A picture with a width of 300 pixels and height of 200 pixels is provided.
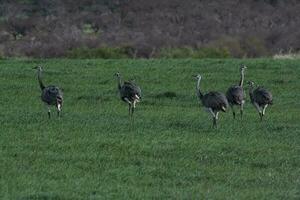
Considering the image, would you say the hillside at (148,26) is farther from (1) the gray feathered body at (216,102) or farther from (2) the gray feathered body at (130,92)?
(1) the gray feathered body at (216,102)

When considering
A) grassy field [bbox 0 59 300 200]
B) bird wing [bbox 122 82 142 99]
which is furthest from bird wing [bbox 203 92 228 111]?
bird wing [bbox 122 82 142 99]

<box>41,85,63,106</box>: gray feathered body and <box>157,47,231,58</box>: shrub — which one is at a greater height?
<box>157,47,231,58</box>: shrub

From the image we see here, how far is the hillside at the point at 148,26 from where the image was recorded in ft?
167

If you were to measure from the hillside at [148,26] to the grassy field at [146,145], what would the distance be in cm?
1969

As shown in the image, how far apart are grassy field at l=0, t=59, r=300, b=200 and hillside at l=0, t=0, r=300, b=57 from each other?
19.7 metres

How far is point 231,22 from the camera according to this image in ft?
219

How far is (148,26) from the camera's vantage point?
66.9 meters

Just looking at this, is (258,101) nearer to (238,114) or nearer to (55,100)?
(238,114)

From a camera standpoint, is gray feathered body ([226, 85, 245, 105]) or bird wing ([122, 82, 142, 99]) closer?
gray feathered body ([226, 85, 245, 105])

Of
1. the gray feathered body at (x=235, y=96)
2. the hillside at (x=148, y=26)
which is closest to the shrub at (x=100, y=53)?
the hillside at (x=148, y=26)

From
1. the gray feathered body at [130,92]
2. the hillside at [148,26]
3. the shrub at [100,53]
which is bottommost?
the gray feathered body at [130,92]

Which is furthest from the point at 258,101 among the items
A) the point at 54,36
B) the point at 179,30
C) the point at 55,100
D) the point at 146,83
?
the point at 179,30

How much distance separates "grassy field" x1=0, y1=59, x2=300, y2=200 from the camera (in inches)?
552

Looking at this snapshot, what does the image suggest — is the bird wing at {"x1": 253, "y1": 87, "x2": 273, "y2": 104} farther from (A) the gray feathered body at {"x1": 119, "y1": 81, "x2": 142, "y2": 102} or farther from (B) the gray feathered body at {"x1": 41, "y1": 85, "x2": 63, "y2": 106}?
(B) the gray feathered body at {"x1": 41, "y1": 85, "x2": 63, "y2": 106}
